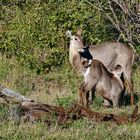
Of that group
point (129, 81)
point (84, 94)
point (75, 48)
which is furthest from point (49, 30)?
point (84, 94)

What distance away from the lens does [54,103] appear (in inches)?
418

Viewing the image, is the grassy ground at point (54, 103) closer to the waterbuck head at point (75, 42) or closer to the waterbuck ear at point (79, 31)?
the waterbuck head at point (75, 42)

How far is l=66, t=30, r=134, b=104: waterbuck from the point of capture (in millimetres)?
13594

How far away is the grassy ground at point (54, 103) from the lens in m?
7.66

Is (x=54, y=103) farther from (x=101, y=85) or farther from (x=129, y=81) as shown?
(x=129, y=81)

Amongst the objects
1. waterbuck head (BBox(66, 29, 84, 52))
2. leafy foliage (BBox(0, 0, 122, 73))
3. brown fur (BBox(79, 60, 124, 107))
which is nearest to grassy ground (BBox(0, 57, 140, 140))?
brown fur (BBox(79, 60, 124, 107))

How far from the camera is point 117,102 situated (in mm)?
11195

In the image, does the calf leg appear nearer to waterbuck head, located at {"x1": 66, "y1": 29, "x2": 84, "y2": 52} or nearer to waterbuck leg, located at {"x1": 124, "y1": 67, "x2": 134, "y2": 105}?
waterbuck leg, located at {"x1": 124, "y1": 67, "x2": 134, "y2": 105}

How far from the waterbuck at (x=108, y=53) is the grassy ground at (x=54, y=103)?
0.41 meters

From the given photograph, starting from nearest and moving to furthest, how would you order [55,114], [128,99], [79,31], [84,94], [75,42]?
[55,114] → [84,94] → [128,99] → [75,42] → [79,31]

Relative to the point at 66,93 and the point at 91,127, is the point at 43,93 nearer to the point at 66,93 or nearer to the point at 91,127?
the point at 66,93

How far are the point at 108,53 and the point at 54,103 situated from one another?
11.9 ft

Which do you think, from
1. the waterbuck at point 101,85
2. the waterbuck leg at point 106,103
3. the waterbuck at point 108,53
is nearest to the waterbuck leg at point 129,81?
the waterbuck at point 108,53

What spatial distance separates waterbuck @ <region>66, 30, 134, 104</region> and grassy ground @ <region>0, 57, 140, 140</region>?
405 millimetres
